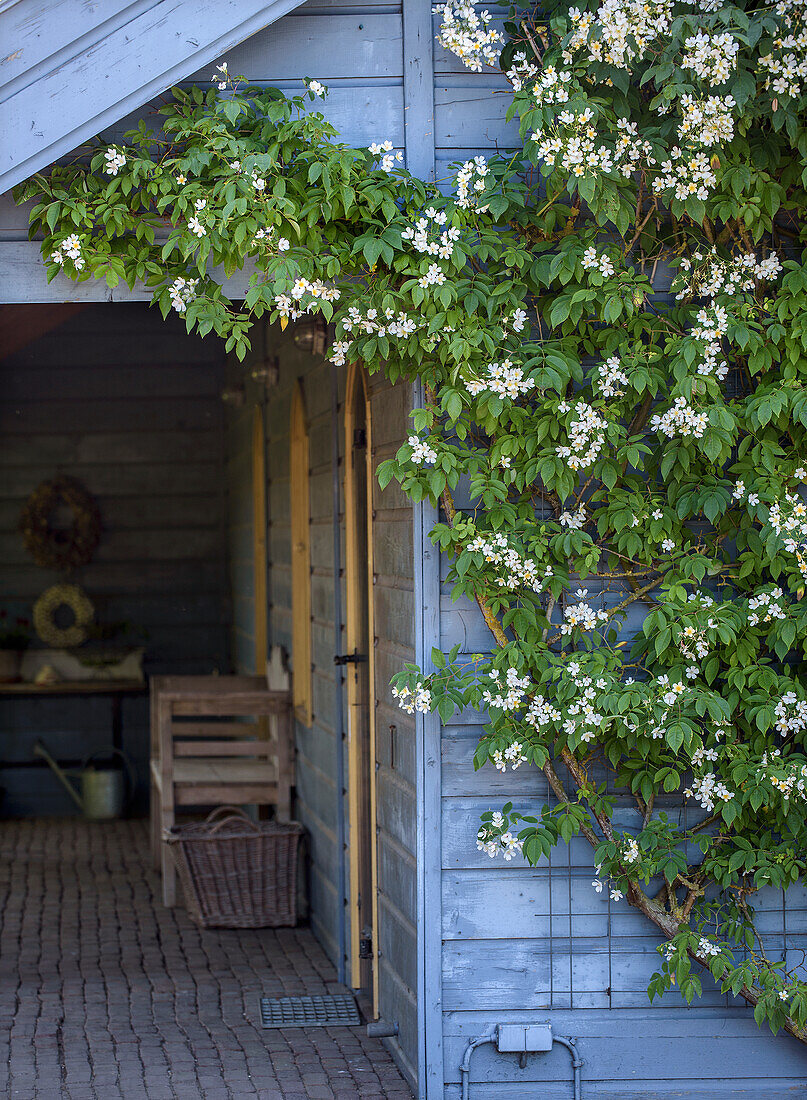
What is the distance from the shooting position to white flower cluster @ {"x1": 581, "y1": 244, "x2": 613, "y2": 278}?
3.55m

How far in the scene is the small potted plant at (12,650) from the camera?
954cm

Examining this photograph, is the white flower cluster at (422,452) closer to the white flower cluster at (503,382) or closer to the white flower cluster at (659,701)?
the white flower cluster at (503,382)

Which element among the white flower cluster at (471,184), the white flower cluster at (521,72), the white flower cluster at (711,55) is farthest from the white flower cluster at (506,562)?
the white flower cluster at (711,55)

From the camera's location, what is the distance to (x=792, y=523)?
11.6 feet

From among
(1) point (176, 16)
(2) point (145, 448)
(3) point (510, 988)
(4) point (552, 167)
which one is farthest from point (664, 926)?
(2) point (145, 448)

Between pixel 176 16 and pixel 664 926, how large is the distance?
9.47 feet

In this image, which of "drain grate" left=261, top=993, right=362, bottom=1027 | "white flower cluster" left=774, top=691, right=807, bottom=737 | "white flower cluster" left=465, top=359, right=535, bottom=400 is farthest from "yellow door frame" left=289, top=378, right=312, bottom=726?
"white flower cluster" left=774, top=691, right=807, bottom=737

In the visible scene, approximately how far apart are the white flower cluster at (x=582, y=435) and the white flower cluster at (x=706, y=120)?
772 mm

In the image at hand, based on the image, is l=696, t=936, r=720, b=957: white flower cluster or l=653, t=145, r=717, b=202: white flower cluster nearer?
l=653, t=145, r=717, b=202: white flower cluster

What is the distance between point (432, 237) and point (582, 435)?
677 mm

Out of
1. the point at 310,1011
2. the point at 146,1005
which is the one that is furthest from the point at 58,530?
the point at 310,1011

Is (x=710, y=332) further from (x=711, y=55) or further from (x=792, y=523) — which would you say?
(x=711, y=55)

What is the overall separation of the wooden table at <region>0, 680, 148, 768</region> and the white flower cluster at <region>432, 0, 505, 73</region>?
21.1 ft

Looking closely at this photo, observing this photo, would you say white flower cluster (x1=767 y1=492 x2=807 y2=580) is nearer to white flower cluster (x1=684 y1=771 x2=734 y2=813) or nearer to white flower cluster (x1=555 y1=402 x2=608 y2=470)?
white flower cluster (x1=555 y1=402 x2=608 y2=470)
